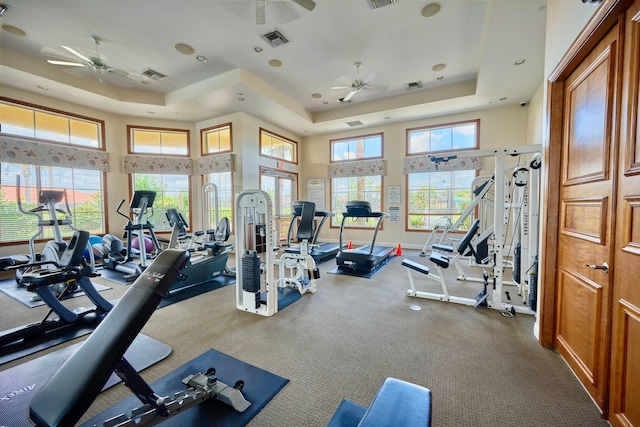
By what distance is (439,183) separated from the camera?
6953 millimetres

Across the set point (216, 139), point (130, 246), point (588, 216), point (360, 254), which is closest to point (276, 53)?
point (216, 139)

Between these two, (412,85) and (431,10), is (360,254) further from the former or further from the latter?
(412,85)

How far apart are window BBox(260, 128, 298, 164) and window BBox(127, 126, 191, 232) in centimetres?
214

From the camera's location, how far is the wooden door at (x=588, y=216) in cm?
154

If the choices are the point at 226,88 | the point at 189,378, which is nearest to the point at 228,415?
the point at 189,378

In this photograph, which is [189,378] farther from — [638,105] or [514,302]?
[514,302]

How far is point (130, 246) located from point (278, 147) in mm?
4621

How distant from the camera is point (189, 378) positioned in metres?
1.76

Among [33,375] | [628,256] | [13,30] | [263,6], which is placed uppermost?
[13,30]

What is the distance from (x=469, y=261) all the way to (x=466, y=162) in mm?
2655

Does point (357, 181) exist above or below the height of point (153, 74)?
below

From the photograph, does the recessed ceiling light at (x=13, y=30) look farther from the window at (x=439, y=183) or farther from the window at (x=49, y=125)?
the window at (x=439, y=183)

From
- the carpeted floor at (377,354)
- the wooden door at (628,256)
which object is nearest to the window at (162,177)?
the carpeted floor at (377,354)

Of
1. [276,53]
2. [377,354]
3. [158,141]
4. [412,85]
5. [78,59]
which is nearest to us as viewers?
[377,354]
